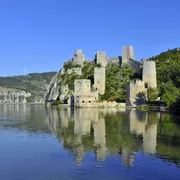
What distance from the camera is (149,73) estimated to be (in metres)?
65.2

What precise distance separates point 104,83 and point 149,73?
35.5 feet

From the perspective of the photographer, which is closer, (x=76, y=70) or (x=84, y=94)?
(x=84, y=94)

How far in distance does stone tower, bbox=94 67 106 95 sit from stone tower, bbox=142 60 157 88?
964 cm

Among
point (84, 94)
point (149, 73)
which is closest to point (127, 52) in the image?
point (149, 73)

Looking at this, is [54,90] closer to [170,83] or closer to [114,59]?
[114,59]

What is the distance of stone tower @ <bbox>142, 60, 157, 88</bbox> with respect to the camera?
64.9 m

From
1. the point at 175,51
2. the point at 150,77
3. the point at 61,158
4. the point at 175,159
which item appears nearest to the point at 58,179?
the point at 61,158

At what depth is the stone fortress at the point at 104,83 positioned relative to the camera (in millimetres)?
60688

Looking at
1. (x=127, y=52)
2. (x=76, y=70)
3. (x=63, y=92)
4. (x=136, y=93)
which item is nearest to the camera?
(x=136, y=93)

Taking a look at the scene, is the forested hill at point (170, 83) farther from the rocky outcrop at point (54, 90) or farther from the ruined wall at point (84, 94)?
the rocky outcrop at point (54, 90)

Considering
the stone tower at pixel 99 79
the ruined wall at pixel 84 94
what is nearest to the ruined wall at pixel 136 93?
the ruined wall at pixel 84 94

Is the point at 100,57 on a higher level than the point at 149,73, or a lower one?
higher

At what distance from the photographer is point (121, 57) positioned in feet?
262

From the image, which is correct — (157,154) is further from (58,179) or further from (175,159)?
(58,179)
